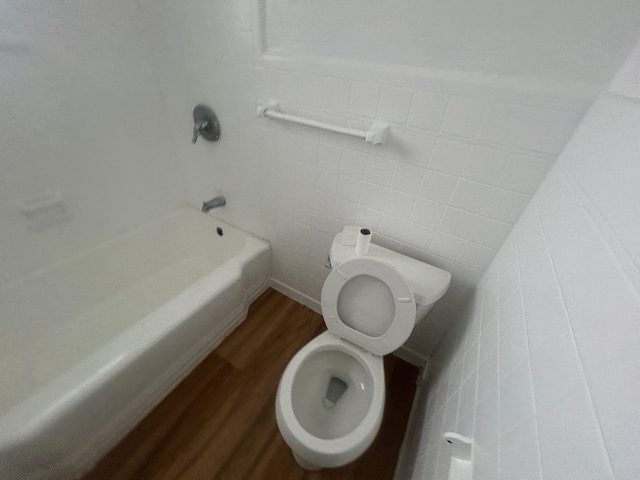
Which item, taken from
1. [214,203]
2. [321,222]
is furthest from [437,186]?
[214,203]

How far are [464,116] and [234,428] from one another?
144 cm

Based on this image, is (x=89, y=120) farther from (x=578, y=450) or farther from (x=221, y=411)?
(x=578, y=450)

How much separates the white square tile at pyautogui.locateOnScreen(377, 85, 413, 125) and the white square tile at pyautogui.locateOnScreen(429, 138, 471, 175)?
148mm

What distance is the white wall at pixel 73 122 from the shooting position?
97 centimetres

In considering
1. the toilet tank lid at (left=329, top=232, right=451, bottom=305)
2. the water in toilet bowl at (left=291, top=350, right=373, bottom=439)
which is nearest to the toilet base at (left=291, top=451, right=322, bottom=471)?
the water in toilet bowl at (left=291, top=350, right=373, bottom=439)

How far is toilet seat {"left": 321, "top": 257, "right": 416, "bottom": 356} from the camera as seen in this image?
2.91 feet

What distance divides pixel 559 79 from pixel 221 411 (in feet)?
5.30

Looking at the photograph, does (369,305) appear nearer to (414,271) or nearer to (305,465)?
(414,271)

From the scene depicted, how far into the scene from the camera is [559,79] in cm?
65

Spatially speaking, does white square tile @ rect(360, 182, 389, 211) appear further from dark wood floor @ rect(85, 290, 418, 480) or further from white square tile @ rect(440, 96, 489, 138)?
dark wood floor @ rect(85, 290, 418, 480)

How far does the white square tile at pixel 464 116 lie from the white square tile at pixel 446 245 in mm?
362

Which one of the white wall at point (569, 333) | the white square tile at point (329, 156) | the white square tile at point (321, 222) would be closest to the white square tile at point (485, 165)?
the white wall at point (569, 333)

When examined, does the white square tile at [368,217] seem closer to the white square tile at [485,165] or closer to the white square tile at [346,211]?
the white square tile at [346,211]

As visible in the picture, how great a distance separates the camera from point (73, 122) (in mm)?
1133
